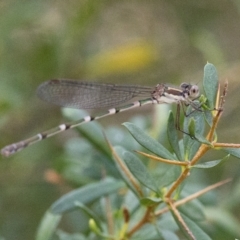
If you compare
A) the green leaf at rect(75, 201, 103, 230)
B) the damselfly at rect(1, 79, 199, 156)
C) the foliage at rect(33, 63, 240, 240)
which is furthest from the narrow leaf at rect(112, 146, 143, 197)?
the damselfly at rect(1, 79, 199, 156)

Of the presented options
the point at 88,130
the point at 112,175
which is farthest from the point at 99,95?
the point at 112,175

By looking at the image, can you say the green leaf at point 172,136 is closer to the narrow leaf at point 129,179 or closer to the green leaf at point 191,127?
the green leaf at point 191,127

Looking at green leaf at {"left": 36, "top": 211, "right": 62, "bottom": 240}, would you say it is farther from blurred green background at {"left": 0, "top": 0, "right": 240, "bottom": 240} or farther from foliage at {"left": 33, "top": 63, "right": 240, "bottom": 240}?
blurred green background at {"left": 0, "top": 0, "right": 240, "bottom": 240}

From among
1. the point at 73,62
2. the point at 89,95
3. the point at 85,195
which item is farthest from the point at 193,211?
the point at 73,62

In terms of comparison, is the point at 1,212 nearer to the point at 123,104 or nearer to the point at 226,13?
the point at 123,104

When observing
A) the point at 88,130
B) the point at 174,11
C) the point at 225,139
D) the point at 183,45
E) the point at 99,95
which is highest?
the point at 174,11

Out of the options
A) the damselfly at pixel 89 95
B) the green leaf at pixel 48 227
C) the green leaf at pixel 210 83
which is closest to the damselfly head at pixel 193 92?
the damselfly at pixel 89 95
